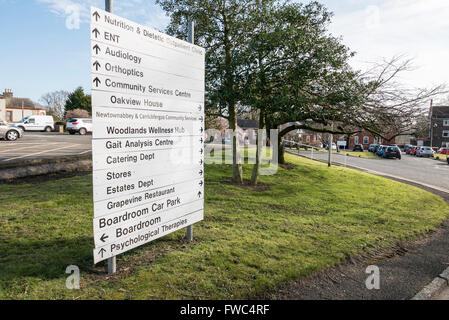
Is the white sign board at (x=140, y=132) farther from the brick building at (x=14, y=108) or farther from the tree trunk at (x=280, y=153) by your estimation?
the brick building at (x=14, y=108)

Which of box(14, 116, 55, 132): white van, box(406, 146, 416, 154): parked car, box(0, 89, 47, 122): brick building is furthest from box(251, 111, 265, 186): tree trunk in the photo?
box(0, 89, 47, 122): brick building

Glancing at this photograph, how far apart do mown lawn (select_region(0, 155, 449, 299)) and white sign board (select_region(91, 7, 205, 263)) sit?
515 mm

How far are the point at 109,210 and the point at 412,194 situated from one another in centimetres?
1060

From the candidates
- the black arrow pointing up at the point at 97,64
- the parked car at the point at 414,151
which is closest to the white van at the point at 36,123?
the black arrow pointing up at the point at 97,64

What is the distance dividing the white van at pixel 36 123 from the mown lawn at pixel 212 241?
29591 millimetres

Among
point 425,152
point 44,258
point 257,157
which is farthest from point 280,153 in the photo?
point 425,152

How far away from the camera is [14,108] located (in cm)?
6638

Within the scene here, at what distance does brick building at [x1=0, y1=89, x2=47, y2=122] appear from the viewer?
200 ft

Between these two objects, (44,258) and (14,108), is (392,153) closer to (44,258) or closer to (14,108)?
(44,258)

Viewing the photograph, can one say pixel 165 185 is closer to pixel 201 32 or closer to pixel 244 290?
pixel 244 290

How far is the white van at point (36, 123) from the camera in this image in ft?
109

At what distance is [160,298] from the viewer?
3.29 metres

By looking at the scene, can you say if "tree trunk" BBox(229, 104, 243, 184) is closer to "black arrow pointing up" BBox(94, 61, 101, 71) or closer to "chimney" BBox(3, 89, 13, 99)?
"black arrow pointing up" BBox(94, 61, 101, 71)
